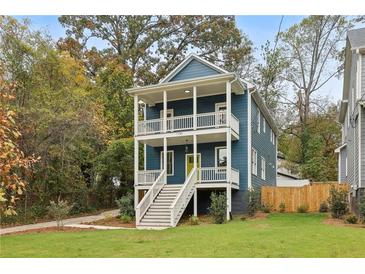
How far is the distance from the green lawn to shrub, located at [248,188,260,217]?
4.44m

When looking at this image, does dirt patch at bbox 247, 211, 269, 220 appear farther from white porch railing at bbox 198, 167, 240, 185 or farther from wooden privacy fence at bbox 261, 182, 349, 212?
white porch railing at bbox 198, 167, 240, 185

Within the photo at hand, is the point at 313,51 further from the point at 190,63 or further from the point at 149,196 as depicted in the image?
the point at 149,196

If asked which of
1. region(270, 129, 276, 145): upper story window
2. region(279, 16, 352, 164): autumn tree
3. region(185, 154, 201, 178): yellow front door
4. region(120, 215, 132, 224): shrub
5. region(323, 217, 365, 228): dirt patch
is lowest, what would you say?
region(120, 215, 132, 224): shrub

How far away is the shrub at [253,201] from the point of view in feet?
48.8

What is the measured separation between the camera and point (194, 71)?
16.8m

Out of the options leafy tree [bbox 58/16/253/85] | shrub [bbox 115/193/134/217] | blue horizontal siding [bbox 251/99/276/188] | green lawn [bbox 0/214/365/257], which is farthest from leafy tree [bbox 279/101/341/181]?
green lawn [bbox 0/214/365/257]

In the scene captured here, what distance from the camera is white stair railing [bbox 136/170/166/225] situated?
1350 centimetres

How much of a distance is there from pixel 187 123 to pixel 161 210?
12.8 feet

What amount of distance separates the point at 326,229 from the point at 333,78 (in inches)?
640

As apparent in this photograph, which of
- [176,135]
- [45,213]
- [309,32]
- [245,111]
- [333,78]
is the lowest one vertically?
[45,213]

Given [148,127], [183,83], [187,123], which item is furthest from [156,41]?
[187,123]
